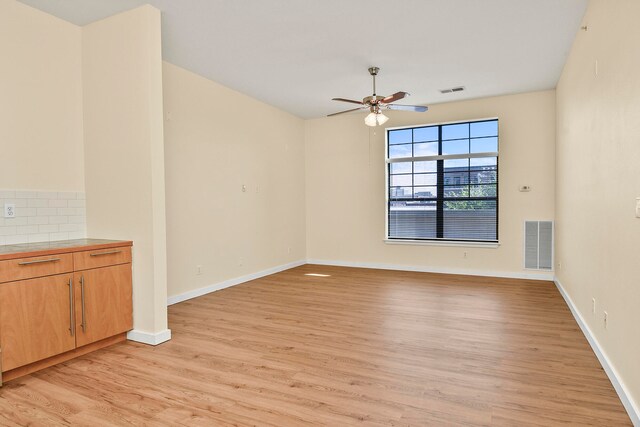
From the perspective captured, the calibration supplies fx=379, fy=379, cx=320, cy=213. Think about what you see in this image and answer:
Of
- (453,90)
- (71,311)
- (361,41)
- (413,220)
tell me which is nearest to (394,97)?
(361,41)

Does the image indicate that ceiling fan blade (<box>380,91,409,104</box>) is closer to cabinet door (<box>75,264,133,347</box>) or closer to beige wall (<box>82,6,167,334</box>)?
beige wall (<box>82,6,167,334</box>)

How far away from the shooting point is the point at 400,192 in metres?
7.00

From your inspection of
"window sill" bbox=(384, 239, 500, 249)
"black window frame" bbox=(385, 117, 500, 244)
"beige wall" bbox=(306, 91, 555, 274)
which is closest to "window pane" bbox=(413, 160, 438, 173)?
"black window frame" bbox=(385, 117, 500, 244)

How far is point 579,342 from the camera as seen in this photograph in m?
→ 3.25

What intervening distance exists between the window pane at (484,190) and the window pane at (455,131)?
2.91 feet

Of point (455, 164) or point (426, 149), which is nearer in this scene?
point (455, 164)

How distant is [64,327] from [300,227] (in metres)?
4.93

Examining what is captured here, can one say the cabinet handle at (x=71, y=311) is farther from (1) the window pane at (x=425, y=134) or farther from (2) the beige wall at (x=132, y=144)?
(1) the window pane at (x=425, y=134)

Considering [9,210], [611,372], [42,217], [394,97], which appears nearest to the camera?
[611,372]

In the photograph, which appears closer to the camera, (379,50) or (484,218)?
(379,50)

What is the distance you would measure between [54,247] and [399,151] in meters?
5.54

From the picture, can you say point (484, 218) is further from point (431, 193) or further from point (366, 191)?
point (366, 191)

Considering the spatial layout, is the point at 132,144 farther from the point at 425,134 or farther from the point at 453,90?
the point at 425,134

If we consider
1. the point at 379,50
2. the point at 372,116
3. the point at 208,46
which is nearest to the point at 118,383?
the point at 208,46
